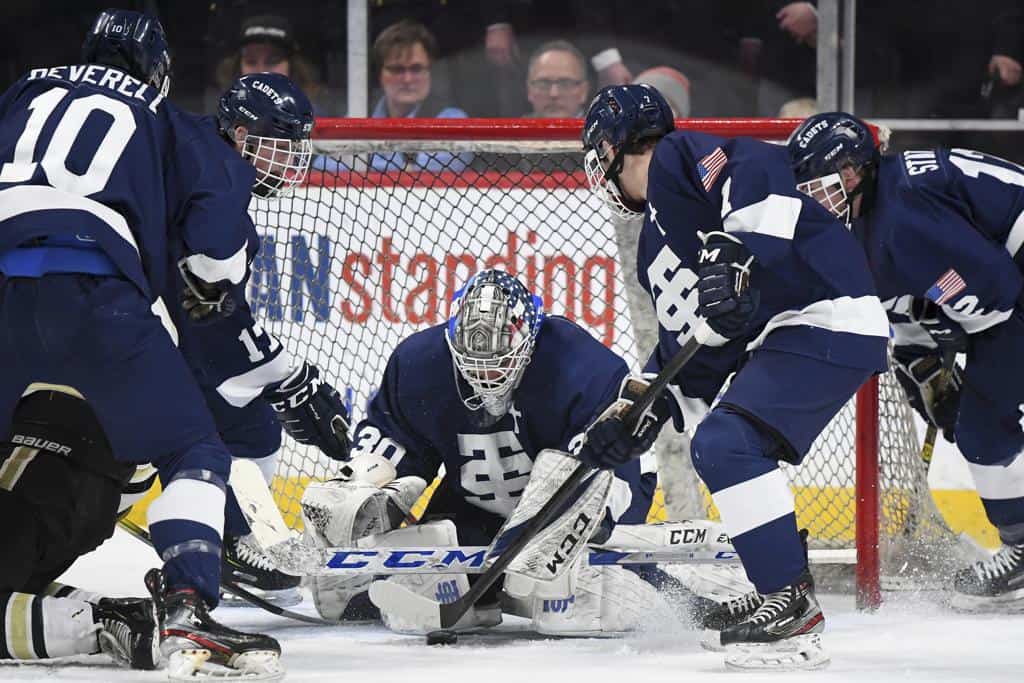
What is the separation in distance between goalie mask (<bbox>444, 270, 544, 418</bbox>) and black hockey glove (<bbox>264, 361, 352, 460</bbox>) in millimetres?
471

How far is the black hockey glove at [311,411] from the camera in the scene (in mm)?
3477

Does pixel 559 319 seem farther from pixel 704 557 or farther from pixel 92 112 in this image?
pixel 92 112

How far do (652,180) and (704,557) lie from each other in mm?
763

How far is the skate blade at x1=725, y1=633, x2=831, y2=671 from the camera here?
2.75 m

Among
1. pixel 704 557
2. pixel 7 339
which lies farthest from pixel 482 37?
pixel 7 339

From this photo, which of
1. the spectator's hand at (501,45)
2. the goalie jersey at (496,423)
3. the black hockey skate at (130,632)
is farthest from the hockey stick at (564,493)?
the spectator's hand at (501,45)

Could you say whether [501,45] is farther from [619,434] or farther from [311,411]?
[619,434]

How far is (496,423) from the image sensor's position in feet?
10.6

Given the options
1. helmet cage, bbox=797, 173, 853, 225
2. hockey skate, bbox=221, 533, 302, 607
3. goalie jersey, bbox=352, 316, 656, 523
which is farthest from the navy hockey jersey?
helmet cage, bbox=797, 173, 853, 225

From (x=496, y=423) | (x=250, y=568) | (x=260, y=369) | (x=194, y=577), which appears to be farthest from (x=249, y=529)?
(x=194, y=577)

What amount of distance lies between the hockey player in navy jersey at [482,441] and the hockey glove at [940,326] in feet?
2.31

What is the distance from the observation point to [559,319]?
130 inches

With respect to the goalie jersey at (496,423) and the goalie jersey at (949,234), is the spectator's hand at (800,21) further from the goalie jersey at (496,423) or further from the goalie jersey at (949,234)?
the goalie jersey at (496,423)

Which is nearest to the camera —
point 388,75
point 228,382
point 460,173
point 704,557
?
point 704,557
